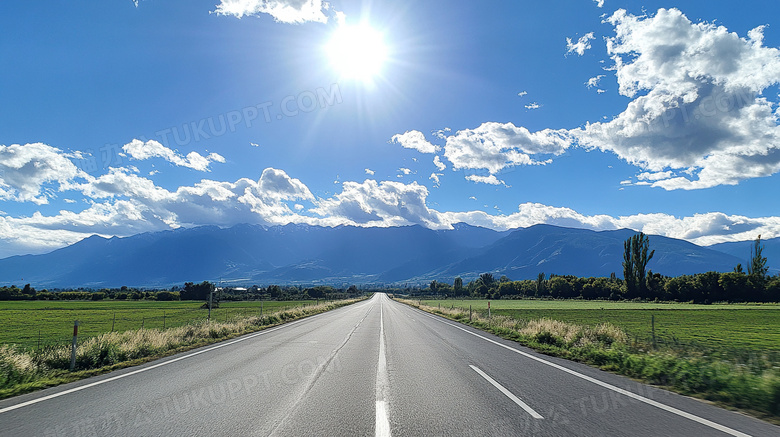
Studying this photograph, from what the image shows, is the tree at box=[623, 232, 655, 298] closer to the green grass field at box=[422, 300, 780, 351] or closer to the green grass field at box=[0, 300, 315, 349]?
the green grass field at box=[422, 300, 780, 351]

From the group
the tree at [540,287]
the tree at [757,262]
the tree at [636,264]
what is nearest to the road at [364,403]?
the tree at [636,264]

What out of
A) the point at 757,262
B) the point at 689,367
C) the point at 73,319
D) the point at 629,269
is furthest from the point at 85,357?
the point at 757,262

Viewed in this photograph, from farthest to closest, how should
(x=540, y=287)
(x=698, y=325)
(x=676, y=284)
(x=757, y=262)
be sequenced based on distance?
1. (x=540, y=287)
2. (x=757, y=262)
3. (x=676, y=284)
4. (x=698, y=325)

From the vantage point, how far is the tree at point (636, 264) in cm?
8912

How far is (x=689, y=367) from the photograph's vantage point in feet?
27.1

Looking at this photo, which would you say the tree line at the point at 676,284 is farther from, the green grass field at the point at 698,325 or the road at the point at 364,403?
the road at the point at 364,403

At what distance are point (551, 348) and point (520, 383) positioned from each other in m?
6.08

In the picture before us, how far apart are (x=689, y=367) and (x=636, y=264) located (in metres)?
99.3

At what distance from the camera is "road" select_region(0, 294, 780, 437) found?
201 inches

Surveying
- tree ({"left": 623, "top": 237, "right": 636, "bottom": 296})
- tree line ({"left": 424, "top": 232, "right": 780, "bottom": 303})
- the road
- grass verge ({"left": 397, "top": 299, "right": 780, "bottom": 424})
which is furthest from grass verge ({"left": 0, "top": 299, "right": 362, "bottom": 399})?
tree ({"left": 623, "top": 237, "right": 636, "bottom": 296})

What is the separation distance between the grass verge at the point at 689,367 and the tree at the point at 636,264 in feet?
298

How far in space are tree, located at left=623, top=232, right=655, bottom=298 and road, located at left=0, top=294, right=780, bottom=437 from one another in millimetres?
96106

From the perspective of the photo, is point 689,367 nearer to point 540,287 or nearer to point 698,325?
point 698,325

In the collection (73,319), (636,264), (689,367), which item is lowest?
(73,319)
